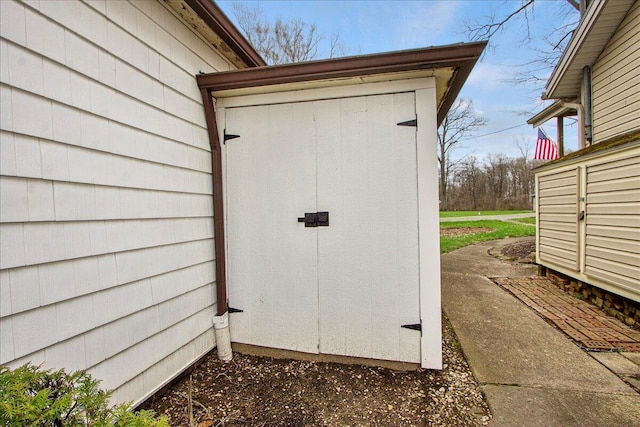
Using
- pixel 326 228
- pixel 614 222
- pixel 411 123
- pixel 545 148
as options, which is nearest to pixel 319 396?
pixel 326 228

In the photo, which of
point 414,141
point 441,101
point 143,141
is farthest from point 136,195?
point 441,101

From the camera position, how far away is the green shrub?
811 millimetres

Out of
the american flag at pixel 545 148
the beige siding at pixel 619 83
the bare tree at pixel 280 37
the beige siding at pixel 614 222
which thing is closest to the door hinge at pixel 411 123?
the beige siding at pixel 614 222

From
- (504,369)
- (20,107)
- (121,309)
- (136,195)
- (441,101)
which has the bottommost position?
(504,369)

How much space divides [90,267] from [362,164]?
194 cm

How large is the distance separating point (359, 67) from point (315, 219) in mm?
1229

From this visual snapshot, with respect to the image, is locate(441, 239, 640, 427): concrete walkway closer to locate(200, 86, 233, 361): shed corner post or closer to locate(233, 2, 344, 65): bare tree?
locate(200, 86, 233, 361): shed corner post

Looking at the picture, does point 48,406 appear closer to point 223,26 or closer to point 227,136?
point 227,136

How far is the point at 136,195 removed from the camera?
193cm

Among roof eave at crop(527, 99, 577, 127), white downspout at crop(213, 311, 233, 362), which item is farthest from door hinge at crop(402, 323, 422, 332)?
roof eave at crop(527, 99, 577, 127)

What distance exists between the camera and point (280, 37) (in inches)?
442

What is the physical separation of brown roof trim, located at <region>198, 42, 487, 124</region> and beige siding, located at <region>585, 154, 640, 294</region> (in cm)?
208

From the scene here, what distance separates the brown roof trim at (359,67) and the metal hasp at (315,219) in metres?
1.09

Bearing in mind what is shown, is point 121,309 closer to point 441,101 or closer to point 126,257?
point 126,257
